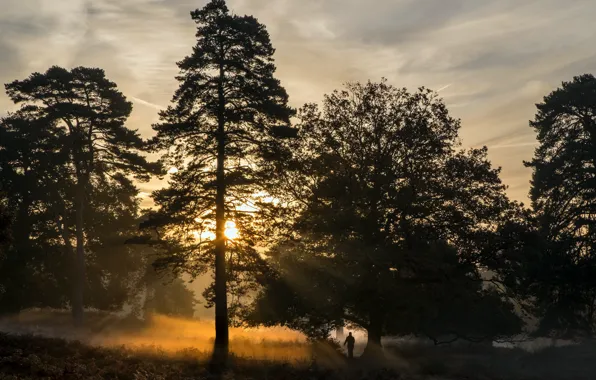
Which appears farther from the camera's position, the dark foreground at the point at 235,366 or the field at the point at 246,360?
the field at the point at 246,360

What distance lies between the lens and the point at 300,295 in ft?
79.5

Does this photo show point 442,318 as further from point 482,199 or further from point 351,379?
point 351,379

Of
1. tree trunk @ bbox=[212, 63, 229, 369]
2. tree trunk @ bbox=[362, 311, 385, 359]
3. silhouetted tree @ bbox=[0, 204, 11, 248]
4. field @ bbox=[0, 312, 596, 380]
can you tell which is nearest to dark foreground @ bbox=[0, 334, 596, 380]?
field @ bbox=[0, 312, 596, 380]

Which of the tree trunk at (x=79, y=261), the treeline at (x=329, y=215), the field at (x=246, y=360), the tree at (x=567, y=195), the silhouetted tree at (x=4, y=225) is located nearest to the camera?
the field at (x=246, y=360)

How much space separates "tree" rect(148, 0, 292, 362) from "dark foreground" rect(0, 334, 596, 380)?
16.5 ft

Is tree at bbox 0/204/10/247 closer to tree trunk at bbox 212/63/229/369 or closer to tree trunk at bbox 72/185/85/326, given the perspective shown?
tree trunk at bbox 212/63/229/369

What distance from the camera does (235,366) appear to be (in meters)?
21.2

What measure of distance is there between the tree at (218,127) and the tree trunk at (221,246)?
0.16 ft

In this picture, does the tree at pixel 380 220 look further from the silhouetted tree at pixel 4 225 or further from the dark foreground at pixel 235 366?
the silhouetted tree at pixel 4 225

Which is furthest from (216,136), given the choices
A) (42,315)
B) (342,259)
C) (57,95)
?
(42,315)

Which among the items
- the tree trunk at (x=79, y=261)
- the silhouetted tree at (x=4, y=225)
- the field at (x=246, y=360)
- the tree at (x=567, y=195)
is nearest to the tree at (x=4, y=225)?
the silhouetted tree at (x=4, y=225)

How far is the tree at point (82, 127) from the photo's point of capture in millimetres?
33906

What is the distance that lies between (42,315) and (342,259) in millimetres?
26245

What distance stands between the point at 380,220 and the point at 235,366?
29.6 feet
